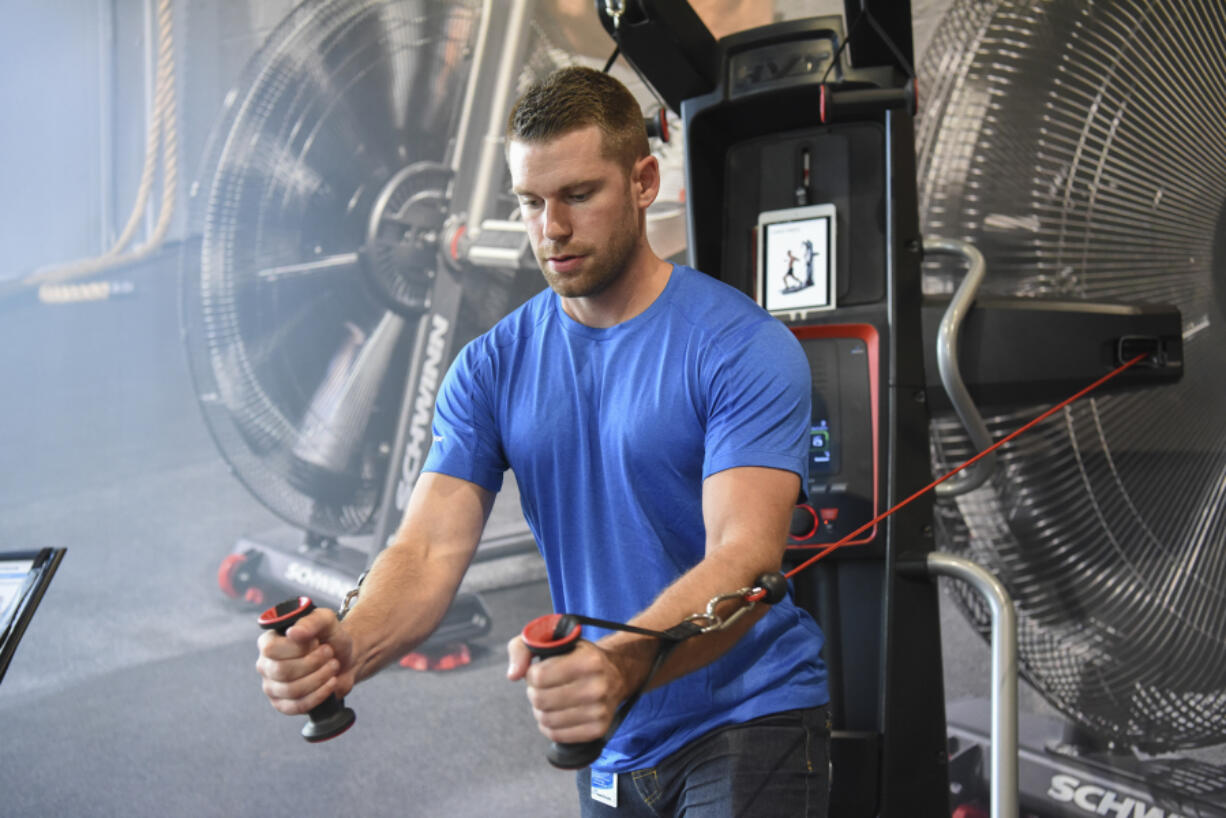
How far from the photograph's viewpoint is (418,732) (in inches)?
111

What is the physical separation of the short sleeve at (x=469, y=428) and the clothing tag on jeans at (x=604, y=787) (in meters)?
0.40

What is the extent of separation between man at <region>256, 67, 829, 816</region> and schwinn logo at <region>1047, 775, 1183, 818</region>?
1111mm

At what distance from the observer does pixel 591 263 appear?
1.26 m

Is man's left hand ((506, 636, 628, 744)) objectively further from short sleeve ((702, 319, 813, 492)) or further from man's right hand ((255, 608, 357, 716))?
short sleeve ((702, 319, 813, 492))

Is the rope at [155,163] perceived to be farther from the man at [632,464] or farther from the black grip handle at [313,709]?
the black grip handle at [313,709]

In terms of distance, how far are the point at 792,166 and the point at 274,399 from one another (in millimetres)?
2052

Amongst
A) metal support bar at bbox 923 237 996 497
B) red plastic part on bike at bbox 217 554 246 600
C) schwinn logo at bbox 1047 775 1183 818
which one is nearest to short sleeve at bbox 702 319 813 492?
metal support bar at bbox 923 237 996 497

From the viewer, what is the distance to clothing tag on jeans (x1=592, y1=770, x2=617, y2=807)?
133cm

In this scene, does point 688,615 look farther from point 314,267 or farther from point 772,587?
point 314,267

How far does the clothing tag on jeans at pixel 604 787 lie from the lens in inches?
52.4

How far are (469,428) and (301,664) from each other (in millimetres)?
460

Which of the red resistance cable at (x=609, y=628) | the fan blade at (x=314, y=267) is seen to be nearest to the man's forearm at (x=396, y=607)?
the red resistance cable at (x=609, y=628)

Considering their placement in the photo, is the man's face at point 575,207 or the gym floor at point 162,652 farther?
the gym floor at point 162,652

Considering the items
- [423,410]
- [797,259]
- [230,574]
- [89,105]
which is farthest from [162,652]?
[797,259]
